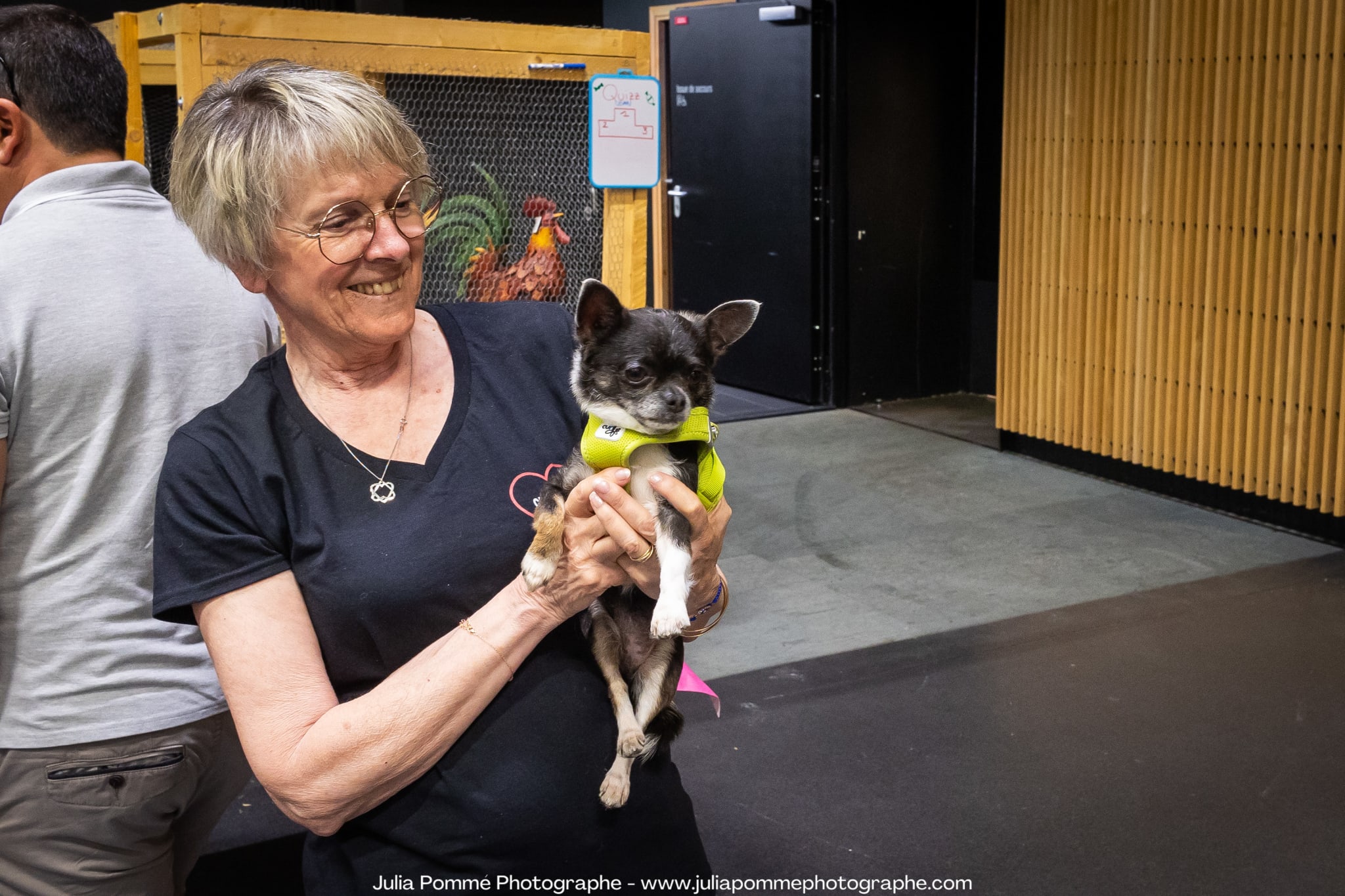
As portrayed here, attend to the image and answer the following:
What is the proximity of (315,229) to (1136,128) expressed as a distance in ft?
18.1

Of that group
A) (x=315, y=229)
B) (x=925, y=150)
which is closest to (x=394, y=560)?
(x=315, y=229)

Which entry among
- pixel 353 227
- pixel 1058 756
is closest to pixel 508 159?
pixel 353 227

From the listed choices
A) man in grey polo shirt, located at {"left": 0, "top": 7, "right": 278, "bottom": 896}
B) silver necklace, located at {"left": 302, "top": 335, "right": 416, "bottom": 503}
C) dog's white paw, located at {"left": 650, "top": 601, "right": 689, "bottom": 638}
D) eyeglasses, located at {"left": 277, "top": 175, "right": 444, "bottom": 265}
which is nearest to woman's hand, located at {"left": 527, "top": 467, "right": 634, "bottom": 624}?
dog's white paw, located at {"left": 650, "top": 601, "right": 689, "bottom": 638}

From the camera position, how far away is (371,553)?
144 cm

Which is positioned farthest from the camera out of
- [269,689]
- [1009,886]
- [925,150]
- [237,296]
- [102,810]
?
[925,150]

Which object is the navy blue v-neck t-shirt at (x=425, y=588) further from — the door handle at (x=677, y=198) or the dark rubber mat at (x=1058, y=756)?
the door handle at (x=677, y=198)

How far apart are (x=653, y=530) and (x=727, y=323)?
17.4 inches

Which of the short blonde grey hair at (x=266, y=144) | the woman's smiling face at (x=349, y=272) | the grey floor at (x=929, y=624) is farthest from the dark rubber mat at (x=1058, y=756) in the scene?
the short blonde grey hair at (x=266, y=144)

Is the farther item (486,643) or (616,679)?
(616,679)

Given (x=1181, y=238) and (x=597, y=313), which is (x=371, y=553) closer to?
(x=597, y=313)

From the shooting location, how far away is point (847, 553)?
548 cm

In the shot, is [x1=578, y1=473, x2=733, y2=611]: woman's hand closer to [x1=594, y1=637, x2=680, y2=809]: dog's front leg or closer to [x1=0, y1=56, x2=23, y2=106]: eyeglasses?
[x1=594, y1=637, x2=680, y2=809]: dog's front leg

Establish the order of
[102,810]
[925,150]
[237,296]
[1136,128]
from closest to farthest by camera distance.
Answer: [102,810], [237,296], [1136,128], [925,150]

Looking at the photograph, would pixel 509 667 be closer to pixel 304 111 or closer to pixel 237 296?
pixel 304 111
